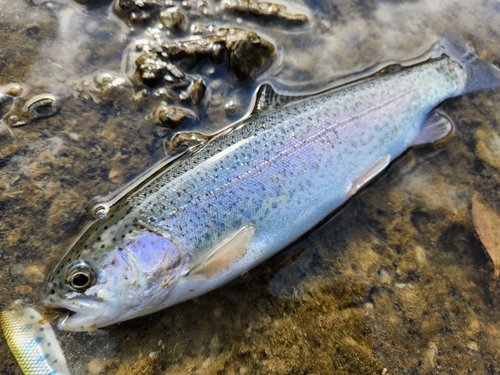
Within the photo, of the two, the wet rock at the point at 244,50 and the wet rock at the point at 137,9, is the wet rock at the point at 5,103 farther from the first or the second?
the wet rock at the point at 244,50

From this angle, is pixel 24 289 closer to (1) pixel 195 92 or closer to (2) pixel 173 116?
(2) pixel 173 116

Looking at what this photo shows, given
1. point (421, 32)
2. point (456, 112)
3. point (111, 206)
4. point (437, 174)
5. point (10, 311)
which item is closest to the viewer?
point (10, 311)

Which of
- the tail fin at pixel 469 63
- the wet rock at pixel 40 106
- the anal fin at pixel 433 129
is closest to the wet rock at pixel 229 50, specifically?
the wet rock at pixel 40 106

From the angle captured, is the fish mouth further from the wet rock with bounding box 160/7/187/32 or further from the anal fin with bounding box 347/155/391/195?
the wet rock with bounding box 160/7/187/32

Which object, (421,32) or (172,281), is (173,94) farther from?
(421,32)

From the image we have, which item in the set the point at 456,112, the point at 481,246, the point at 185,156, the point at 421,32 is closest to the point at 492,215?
the point at 481,246

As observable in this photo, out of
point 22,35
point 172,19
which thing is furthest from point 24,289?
point 172,19

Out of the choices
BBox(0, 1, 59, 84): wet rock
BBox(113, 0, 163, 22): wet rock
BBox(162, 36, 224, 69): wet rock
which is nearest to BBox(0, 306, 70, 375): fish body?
BBox(0, 1, 59, 84): wet rock
